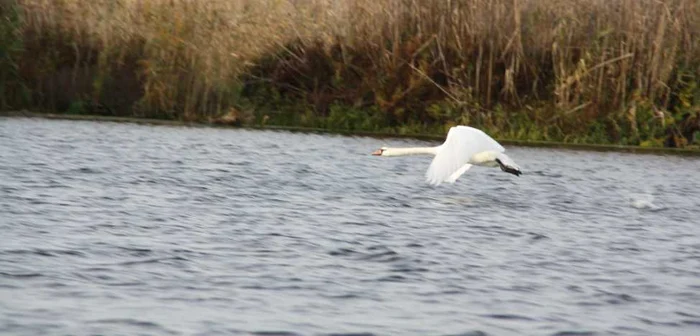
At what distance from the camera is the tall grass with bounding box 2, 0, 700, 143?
70.8 ft

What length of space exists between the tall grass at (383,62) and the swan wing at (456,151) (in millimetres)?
8277

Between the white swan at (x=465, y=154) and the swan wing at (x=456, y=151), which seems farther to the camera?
the white swan at (x=465, y=154)

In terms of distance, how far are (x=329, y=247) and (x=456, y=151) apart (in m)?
3.67

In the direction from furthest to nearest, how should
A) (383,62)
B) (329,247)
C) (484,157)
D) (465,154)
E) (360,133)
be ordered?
(383,62)
(360,133)
(484,157)
(465,154)
(329,247)

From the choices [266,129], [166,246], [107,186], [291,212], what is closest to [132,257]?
[166,246]

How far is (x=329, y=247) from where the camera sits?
9.80 meters

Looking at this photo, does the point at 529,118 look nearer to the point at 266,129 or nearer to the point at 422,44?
the point at 422,44

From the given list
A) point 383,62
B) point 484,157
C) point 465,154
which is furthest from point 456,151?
point 383,62

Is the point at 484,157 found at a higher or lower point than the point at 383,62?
lower

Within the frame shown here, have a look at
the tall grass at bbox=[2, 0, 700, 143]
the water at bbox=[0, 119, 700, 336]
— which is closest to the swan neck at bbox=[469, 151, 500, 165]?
the water at bbox=[0, 119, 700, 336]

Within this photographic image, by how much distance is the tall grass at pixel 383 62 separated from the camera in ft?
70.8

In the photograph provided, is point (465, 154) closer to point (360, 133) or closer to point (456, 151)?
point (456, 151)

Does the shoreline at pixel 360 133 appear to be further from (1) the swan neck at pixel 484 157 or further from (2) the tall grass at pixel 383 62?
(1) the swan neck at pixel 484 157

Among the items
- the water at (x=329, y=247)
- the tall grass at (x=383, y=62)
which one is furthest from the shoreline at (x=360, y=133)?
the water at (x=329, y=247)
